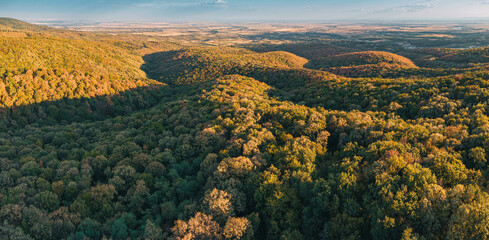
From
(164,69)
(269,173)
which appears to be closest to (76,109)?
(269,173)

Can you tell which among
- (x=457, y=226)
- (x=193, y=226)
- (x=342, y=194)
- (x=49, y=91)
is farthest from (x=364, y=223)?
(x=49, y=91)

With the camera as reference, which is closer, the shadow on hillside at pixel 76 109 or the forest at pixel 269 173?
the forest at pixel 269 173

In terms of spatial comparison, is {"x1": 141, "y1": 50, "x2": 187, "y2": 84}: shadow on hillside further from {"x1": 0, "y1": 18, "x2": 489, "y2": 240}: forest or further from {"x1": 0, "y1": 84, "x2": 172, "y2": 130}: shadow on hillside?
{"x1": 0, "y1": 18, "x2": 489, "y2": 240}: forest

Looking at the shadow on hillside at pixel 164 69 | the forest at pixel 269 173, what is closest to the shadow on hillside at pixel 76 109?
the forest at pixel 269 173

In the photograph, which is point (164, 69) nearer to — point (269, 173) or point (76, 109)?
point (76, 109)

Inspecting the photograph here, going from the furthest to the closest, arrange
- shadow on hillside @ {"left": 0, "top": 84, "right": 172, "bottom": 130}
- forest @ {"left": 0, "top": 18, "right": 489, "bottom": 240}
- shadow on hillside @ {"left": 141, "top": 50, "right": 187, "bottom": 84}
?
shadow on hillside @ {"left": 141, "top": 50, "right": 187, "bottom": 84}, shadow on hillside @ {"left": 0, "top": 84, "right": 172, "bottom": 130}, forest @ {"left": 0, "top": 18, "right": 489, "bottom": 240}

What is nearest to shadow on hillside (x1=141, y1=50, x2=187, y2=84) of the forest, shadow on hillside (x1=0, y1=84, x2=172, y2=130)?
shadow on hillside (x1=0, y1=84, x2=172, y2=130)

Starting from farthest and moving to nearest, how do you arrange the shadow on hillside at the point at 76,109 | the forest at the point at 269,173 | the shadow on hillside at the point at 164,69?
the shadow on hillside at the point at 164,69 < the shadow on hillside at the point at 76,109 < the forest at the point at 269,173

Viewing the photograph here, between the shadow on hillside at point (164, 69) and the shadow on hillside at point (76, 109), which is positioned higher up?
the shadow on hillside at point (164, 69)

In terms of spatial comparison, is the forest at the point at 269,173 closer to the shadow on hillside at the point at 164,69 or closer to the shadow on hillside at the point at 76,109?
the shadow on hillside at the point at 76,109

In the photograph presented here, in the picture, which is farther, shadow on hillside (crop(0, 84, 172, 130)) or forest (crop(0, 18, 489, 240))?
shadow on hillside (crop(0, 84, 172, 130))

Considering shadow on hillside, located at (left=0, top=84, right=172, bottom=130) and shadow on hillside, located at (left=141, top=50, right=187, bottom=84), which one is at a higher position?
shadow on hillside, located at (left=141, top=50, right=187, bottom=84)
